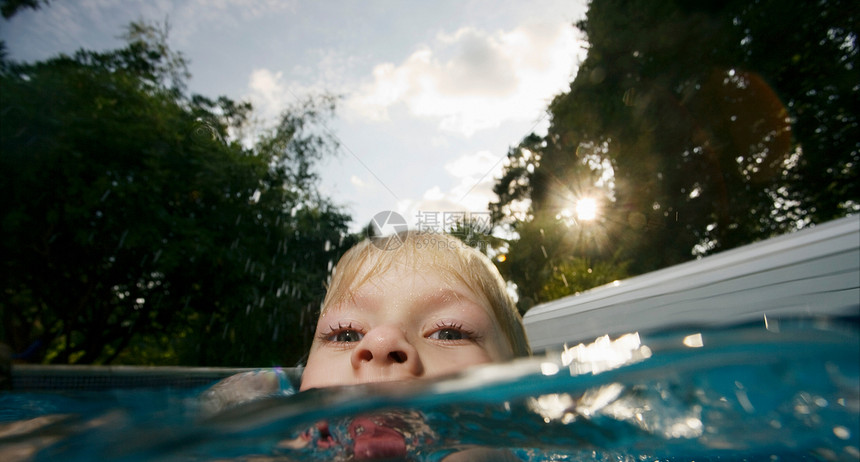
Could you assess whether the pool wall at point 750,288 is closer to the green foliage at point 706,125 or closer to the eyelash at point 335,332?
the eyelash at point 335,332

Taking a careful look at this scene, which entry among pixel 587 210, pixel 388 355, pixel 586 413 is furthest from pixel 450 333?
pixel 587 210

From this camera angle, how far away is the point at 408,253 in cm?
227

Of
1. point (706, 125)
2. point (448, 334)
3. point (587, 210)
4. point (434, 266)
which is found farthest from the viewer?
point (587, 210)

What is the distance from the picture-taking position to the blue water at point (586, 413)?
4.20ft

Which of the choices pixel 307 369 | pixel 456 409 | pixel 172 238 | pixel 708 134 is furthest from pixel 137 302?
pixel 708 134

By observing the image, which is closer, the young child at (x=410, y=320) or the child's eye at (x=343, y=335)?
the young child at (x=410, y=320)

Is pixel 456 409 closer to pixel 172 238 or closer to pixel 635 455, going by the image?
pixel 635 455

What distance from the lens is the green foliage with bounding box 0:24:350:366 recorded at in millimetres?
10352

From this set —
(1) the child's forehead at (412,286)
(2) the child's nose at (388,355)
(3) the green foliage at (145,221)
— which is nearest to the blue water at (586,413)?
(2) the child's nose at (388,355)

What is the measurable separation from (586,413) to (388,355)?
2.25ft

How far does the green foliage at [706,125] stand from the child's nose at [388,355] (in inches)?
274

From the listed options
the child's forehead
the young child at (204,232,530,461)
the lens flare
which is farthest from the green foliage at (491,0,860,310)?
the child's forehead

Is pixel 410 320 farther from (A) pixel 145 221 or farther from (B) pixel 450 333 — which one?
(A) pixel 145 221

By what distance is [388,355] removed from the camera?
64.9 inches
